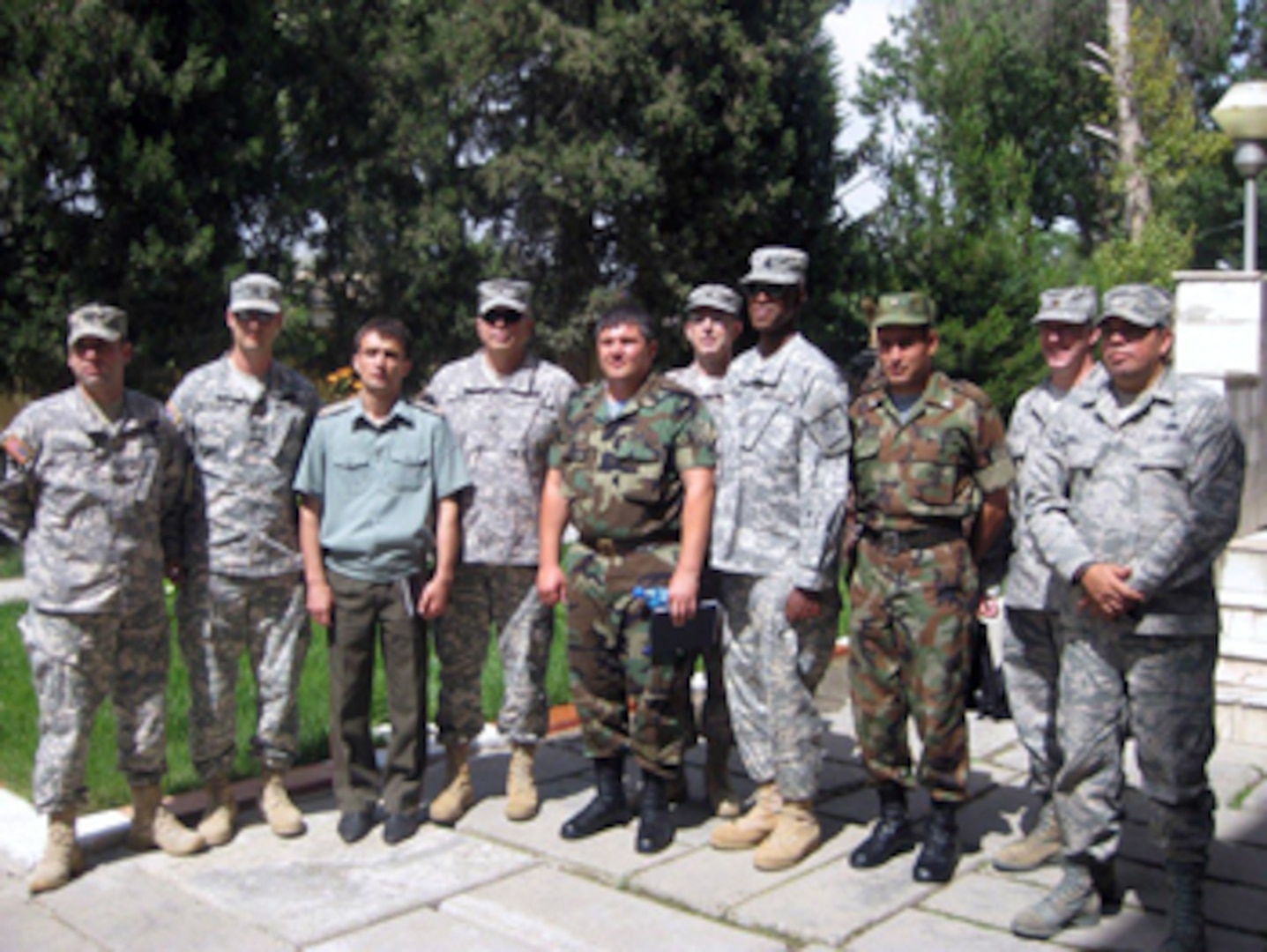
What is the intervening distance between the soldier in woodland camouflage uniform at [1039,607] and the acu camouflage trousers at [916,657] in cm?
28

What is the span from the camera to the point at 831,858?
4504mm

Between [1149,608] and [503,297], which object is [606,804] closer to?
[503,297]

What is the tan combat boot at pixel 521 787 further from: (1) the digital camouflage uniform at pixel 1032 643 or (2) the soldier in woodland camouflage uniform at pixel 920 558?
(1) the digital camouflage uniform at pixel 1032 643

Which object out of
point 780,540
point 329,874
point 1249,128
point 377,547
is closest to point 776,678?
point 780,540

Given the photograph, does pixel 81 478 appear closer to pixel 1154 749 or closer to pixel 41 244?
pixel 1154 749

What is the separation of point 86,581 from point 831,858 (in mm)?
2721

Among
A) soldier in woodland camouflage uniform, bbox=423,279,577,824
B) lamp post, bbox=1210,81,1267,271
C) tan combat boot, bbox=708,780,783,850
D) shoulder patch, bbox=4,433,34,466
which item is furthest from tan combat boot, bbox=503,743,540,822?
lamp post, bbox=1210,81,1267,271

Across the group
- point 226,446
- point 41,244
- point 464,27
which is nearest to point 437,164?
point 464,27

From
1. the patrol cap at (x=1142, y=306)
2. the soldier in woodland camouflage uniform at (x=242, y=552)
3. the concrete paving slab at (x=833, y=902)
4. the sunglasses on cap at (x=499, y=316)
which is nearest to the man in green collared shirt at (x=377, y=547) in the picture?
the soldier in woodland camouflage uniform at (x=242, y=552)

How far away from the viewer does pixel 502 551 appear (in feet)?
16.1

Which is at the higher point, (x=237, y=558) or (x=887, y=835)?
(x=237, y=558)

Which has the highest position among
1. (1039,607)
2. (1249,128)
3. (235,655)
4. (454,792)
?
(1249,128)

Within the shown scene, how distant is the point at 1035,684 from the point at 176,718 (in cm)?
395

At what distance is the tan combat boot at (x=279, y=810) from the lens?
4812 millimetres
